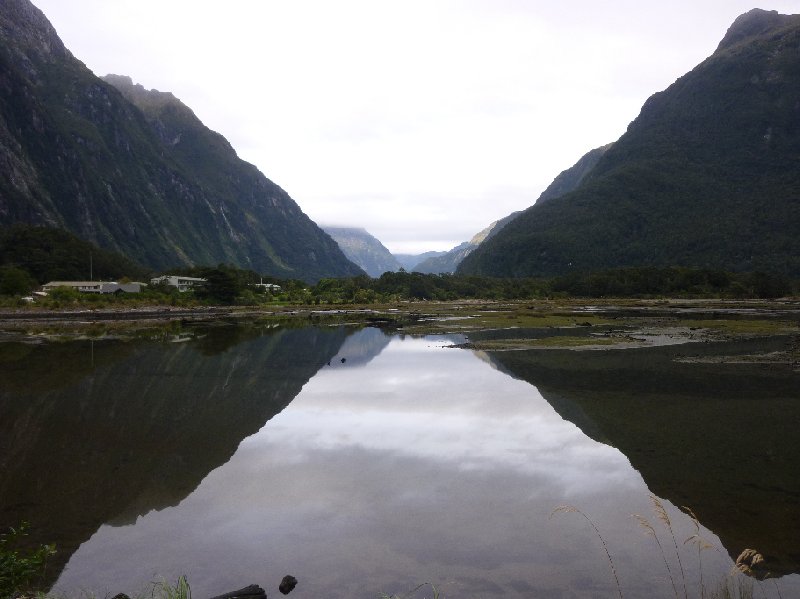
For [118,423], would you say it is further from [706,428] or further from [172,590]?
[706,428]

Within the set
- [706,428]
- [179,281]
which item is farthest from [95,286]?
[706,428]

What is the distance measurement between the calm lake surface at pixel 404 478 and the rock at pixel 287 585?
0.14 meters

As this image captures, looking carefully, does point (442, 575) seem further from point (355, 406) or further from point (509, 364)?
point (509, 364)

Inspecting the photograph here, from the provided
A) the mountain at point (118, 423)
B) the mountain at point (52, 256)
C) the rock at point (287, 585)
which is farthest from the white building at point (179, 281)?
the rock at point (287, 585)

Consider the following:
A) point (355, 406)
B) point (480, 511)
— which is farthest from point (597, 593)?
point (355, 406)

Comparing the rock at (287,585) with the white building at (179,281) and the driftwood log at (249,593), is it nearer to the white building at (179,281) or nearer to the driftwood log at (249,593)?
the driftwood log at (249,593)

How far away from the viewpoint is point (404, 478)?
15281mm

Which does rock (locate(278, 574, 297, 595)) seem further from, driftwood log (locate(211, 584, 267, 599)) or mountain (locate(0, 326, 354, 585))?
mountain (locate(0, 326, 354, 585))

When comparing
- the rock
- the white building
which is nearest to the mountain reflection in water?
the rock

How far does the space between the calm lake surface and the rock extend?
0.47ft

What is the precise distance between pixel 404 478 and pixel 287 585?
6113 millimetres

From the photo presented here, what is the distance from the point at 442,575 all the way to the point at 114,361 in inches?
1379

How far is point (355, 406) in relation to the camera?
24.9 meters

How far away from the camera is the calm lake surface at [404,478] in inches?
405
